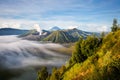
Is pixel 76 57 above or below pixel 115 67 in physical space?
below

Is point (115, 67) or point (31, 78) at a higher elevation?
point (115, 67)

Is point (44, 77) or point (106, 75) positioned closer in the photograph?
point (106, 75)

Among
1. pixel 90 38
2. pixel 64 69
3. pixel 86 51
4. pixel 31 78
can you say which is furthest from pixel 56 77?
pixel 31 78

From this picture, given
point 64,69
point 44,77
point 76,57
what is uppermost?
point 76,57

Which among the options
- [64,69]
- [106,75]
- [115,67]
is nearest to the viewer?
[106,75]

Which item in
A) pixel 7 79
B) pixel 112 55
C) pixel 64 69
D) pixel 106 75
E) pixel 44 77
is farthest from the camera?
pixel 7 79

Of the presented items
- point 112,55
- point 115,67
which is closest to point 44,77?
point 112,55

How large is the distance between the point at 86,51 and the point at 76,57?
19.2 ft

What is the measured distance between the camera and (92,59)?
83312 millimetres

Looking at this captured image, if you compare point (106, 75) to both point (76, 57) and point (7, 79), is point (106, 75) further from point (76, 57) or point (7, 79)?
point (7, 79)

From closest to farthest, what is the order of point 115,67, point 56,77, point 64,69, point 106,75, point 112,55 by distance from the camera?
point 106,75
point 115,67
point 112,55
point 56,77
point 64,69

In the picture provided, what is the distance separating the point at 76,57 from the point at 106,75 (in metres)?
58.0

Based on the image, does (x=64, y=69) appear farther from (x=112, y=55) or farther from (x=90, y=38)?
(x=112, y=55)

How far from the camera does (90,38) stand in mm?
101188
